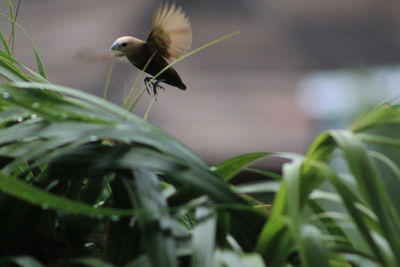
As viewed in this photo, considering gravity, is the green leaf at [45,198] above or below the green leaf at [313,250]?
below

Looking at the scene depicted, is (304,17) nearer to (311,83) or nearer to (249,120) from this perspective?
(311,83)

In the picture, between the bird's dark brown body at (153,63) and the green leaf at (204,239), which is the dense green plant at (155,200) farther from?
the bird's dark brown body at (153,63)

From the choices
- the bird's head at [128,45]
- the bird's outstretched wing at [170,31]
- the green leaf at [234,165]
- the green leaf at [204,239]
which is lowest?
the green leaf at [204,239]

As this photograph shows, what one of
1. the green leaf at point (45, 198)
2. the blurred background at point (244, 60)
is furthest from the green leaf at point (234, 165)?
the blurred background at point (244, 60)

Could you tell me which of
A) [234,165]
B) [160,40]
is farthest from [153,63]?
[234,165]

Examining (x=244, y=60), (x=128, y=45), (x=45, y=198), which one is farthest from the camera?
(x=244, y=60)

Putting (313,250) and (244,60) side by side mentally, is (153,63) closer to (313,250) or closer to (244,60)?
(313,250)
